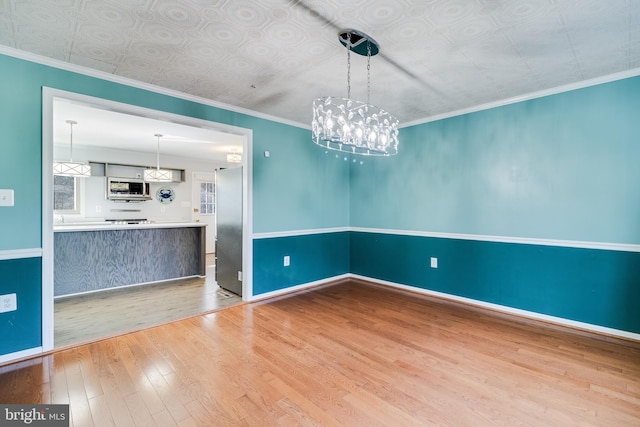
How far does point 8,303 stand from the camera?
2281mm

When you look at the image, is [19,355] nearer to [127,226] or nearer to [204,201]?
[127,226]

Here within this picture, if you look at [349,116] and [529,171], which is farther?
[529,171]

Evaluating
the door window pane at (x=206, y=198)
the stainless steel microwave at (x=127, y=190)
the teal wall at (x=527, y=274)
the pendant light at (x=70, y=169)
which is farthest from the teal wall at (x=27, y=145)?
the door window pane at (x=206, y=198)

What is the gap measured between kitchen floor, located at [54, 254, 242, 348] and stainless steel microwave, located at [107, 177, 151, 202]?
3015 mm

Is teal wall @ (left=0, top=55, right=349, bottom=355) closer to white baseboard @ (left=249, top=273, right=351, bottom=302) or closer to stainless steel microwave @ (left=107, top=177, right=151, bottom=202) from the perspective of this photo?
white baseboard @ (left=249, top=273, right=351, bottom=302)

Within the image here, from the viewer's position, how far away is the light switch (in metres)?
2.24

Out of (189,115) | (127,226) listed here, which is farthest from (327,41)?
(127,226)

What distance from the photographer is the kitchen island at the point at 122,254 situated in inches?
151

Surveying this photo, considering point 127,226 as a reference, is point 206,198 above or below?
above

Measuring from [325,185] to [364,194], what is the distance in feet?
2.16

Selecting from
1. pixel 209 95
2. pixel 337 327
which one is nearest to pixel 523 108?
pixel 337 327

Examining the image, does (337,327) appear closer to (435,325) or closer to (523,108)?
(435,325)

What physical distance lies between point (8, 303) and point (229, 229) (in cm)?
219

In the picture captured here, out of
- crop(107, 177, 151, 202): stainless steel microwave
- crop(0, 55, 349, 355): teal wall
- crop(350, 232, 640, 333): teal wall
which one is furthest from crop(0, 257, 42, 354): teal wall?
crop(107, 177, 151, 202): stainless steel microwave
